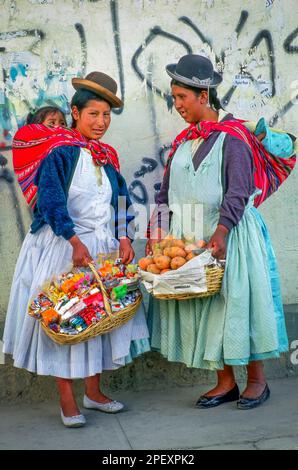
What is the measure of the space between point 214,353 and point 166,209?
3.09 ft

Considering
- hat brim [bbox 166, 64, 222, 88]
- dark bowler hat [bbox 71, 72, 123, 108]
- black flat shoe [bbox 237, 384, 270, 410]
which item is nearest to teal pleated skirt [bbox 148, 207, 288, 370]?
black flat shoe [bbox 237, 384, 270, 410]

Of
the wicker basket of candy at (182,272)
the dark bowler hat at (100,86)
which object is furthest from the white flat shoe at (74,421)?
the dark bowler hat at (100,86)

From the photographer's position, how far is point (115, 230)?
5.17m

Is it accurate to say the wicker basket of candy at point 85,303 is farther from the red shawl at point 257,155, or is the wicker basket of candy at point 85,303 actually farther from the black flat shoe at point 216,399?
the red shawl at point 257,155

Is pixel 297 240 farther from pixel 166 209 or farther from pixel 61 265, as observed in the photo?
pixel 61 265

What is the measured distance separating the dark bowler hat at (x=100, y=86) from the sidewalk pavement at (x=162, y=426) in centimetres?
187

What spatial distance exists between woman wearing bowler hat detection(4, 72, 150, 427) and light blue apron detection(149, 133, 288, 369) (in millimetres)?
272

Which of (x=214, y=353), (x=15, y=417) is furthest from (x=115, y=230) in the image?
(x=15, y=417)

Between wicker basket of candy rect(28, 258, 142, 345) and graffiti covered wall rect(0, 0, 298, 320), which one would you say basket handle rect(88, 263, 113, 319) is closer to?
wicker basket of candy rect(28, 258, 142, 345)

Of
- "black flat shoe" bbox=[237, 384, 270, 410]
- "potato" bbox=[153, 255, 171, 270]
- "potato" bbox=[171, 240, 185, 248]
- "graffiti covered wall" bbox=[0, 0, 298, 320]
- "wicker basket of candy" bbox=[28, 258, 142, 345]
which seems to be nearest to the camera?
"wicker basket of candy" bbox=[28, 258, 142, 345]

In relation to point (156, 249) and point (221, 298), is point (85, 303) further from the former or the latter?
point (221, 298)

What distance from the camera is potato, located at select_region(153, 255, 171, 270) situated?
4.60 m

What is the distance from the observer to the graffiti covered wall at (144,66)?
18.1 feet
